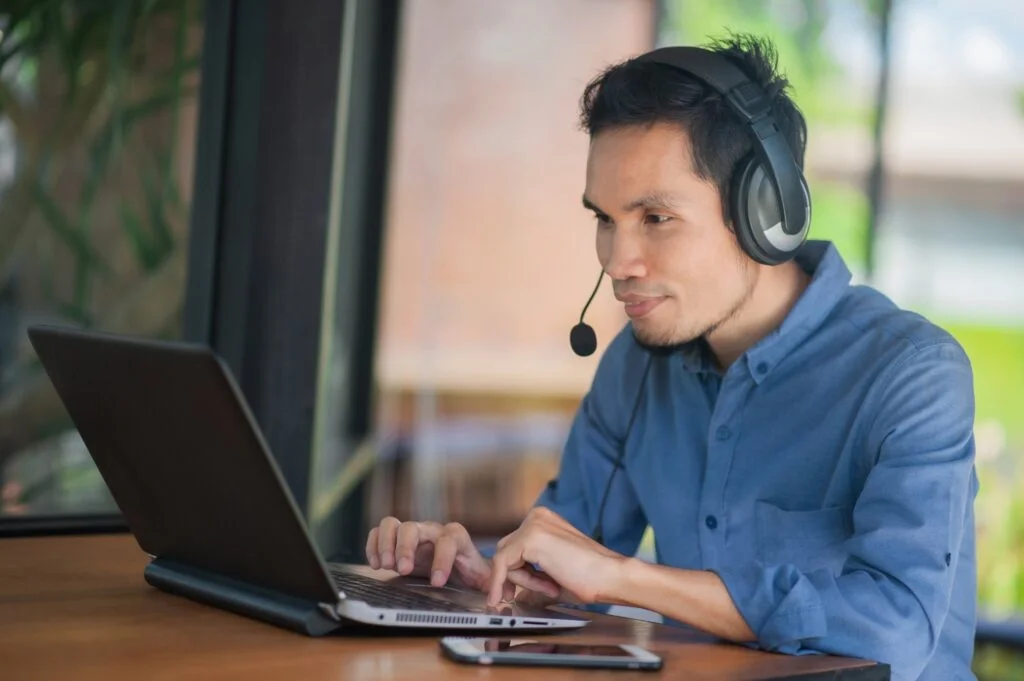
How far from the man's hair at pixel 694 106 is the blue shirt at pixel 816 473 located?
0.60ft

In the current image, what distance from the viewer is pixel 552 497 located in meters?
1.71

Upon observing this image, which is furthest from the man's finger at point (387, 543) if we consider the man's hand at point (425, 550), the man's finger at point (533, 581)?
the man's finger at point (533, 581)

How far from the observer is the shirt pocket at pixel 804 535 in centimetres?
139

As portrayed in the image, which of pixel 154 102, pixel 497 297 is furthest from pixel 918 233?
pixel 154 102

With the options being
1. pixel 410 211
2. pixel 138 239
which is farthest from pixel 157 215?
pixel 410 211

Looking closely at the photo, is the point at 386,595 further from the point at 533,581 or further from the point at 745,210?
the point at 745,210

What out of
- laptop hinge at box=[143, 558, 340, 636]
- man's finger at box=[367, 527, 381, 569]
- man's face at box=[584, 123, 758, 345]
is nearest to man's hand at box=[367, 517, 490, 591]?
man's finger at box=[367, 527, 381, 569]

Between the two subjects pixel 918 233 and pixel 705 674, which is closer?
pixel 705 674

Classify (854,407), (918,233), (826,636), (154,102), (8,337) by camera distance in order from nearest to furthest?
(826,636)
(854,407)
(8,337)
(154,102)
(918,233)

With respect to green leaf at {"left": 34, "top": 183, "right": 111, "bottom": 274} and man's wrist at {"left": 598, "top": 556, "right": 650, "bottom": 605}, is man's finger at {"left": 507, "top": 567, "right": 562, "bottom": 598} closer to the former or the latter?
man's wrist at {"left": 598, "top": 556, "right": 650, "bottom": 605}

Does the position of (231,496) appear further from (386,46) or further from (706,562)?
(386,46)

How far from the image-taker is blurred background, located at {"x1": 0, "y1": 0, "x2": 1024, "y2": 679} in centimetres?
202

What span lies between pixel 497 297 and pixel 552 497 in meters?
4.14

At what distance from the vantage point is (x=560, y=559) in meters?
1.18
